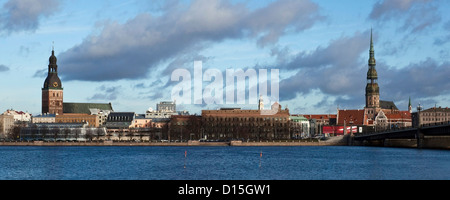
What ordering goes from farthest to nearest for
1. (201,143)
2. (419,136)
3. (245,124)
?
(245,124) < (201,143) < (419,136)

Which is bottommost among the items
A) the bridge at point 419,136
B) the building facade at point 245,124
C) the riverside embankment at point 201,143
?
the riverside embankment at point 201,143

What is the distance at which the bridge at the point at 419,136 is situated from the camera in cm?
10702

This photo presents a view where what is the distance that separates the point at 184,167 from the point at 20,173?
44.9 feet

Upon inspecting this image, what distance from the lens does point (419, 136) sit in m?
118

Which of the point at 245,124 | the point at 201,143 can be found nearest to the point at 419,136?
the point at 201,143

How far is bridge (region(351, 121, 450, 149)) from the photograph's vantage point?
10702 cm

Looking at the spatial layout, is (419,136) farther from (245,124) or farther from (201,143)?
(245,124)

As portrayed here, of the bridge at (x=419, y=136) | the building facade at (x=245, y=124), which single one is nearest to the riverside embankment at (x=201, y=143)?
the bridge at (x=419, y=136)

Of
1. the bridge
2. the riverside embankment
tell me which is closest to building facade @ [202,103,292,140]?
the riverside embankment

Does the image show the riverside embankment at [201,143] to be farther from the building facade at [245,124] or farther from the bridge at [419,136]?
the building facade at [245,124]
